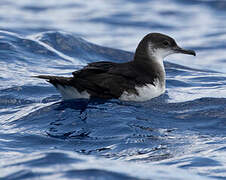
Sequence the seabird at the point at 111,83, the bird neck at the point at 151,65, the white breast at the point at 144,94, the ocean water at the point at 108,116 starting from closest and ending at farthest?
1. the ocean water at the point at 108,116
2. the seabird at the point at 111,83
3. the white breast at the point at 144,94
4. the bird neck at the point at 151,65

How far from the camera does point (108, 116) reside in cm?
786

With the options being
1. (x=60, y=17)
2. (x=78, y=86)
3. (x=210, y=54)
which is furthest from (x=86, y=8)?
(x=78, y=86)

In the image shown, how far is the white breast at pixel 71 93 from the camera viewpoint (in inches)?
324

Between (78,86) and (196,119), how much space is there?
1.60m

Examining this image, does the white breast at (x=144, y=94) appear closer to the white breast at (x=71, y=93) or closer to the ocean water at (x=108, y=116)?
the ocean water at (x=108, y=116)

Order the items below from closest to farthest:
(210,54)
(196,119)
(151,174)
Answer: (151,174) < (196,119) < (210,54)

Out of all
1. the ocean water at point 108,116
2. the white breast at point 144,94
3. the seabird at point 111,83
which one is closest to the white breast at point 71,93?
the seabird at point 111,83

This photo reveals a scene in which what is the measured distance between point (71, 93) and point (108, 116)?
0.71 m

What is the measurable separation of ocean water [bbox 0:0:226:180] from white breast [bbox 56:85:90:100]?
16 cm

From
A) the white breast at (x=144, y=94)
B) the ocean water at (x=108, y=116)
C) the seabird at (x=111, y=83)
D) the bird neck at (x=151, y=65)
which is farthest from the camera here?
the bird neck at (x=151, y=65)

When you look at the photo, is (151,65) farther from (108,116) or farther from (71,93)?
(108,116)

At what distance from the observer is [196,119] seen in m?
8.07

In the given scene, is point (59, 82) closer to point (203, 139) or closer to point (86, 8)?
point (203, 139)

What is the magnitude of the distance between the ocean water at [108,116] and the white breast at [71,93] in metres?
0.16
